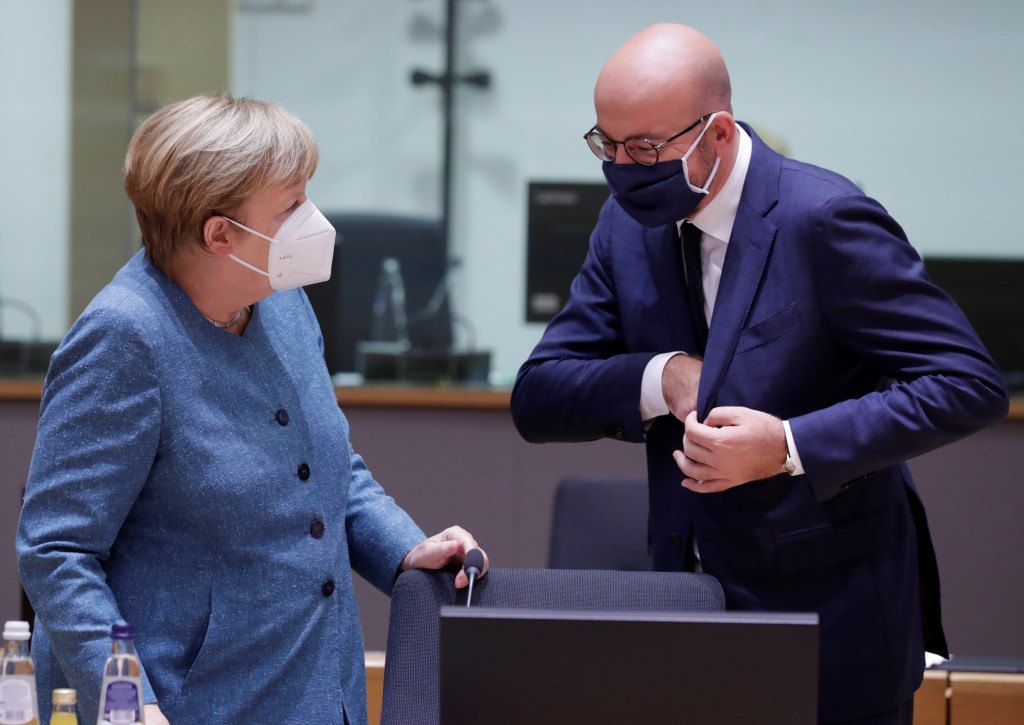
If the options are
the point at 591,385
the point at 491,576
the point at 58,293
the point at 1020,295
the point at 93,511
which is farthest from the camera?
the point at 58,293

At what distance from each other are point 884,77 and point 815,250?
5114 millimetres

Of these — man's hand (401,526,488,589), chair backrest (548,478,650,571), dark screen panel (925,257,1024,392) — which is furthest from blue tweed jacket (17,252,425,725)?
dark screen panel (925,257,1024,392)

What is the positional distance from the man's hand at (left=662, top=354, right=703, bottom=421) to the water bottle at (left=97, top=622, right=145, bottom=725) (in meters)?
0.78

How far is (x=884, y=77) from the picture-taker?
6453mm

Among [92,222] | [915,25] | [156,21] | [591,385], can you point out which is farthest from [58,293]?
[591,385]

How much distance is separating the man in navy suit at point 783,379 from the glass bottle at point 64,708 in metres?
0.80

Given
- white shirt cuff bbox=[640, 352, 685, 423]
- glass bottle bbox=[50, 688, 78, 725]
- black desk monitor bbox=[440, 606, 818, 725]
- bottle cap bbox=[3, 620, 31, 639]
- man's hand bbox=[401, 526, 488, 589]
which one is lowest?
glass bottle bbox=[50, 688, 78, 725]

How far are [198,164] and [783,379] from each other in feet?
2.68

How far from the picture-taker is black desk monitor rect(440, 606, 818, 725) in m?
1.21

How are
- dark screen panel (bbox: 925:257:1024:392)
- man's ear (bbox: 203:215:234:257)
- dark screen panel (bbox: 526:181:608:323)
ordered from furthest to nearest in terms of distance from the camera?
dark screen panel (bbox: 925:257:1024:392) → dark screen panel (bbox: 526:181:608:323) → man's ear (bbox: 203:215:234:257)

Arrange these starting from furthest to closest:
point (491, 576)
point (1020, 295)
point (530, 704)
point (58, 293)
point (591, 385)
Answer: point (58, 293) < point (1020, 295) < point (591, 385) < point (491, 576) < point (530, 704)

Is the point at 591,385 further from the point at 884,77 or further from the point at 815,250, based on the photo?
the point at 884,77

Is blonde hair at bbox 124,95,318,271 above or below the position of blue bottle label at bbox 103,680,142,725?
above

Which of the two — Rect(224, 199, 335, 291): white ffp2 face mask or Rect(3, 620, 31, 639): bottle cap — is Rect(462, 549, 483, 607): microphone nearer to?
Rect(224, 199, 335, 291): white ffp2 face mask
